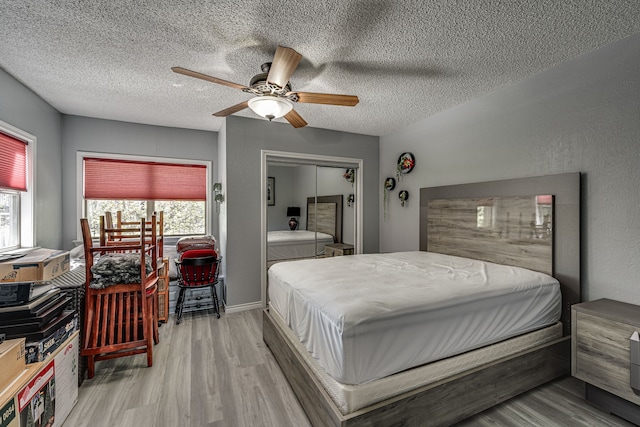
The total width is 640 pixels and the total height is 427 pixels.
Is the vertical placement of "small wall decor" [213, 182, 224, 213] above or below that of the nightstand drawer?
above

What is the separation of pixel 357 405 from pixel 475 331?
3.01ft

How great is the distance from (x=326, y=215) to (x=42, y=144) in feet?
11.7

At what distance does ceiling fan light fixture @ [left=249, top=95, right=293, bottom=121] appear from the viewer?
2096mm

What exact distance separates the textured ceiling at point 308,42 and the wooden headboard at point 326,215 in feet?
5.86

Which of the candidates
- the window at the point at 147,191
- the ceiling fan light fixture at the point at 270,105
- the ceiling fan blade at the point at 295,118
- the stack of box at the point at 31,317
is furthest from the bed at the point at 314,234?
the stack of box at the point at 31,317

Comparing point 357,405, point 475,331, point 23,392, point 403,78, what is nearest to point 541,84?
point 403,78

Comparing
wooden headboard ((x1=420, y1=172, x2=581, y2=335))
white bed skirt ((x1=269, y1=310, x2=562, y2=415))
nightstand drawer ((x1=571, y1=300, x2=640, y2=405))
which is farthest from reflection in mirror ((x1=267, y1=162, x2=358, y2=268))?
nightstand drawer ((x1=571, y1=300, x2=640, y2=405))

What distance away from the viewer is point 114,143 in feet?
12.7

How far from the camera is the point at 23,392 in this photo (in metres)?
1.33

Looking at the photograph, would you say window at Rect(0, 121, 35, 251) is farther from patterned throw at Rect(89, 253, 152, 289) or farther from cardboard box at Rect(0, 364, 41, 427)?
cardboard box at Rect(0, 364, 41, 427)

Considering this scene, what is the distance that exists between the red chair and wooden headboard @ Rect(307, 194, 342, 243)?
1.55m

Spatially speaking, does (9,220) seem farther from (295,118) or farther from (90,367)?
(295,118)

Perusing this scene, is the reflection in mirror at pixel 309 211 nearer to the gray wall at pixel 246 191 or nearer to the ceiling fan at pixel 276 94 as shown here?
the gray wall at pixel 246 191

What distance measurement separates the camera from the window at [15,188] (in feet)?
8.52
